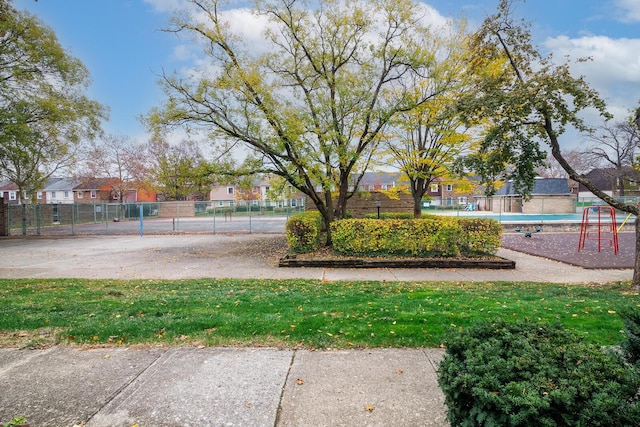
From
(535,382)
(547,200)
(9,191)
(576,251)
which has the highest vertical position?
(9,191)

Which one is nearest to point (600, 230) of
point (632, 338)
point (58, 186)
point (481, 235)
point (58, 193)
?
point (481, 235)

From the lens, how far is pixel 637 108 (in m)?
7.18

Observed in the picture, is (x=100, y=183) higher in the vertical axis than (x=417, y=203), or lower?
higher

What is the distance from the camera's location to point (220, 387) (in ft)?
9.34

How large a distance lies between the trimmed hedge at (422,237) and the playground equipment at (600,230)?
4.93 metres

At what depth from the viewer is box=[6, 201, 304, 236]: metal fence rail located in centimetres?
2236

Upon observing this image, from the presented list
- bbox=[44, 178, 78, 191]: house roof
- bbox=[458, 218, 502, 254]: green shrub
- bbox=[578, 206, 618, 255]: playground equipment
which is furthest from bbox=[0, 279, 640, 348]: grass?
bbox=[44, 178, 78, 191]: house roof

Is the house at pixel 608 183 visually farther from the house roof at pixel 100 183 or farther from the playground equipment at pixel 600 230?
the house roof at pixel 100 183

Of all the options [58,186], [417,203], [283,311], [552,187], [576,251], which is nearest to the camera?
[283,311]

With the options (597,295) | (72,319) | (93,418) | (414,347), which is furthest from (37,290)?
(597,295)

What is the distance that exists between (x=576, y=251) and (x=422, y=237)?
6.23 m

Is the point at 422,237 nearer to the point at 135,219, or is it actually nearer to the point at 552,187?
the point at 135,219

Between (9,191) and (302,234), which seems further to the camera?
(9,191)

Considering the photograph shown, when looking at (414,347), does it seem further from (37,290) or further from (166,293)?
(37,290)
